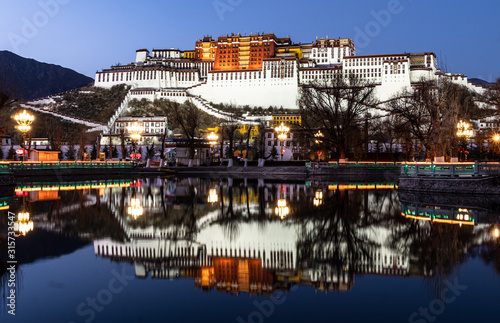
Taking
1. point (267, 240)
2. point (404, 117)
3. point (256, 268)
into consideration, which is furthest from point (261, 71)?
point (256, 268)

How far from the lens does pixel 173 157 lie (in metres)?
61.8

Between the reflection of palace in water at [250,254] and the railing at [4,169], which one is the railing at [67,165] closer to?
the railing at [4,169]

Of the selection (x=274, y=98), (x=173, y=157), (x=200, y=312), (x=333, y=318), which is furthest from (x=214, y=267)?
(x=274, y=98)

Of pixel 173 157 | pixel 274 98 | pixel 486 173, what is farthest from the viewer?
pixel 274 98

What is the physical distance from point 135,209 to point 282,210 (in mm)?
5221

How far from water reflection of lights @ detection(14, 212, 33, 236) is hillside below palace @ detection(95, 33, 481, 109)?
9064cm

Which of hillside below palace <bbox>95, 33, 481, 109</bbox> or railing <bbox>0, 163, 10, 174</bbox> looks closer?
railing <bbox>0, 163, 10, 174</bbox>

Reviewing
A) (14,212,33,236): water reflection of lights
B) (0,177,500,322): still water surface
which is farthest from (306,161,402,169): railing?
(14,212,33,236): water reflection of lights

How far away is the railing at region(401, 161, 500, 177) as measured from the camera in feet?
75.3

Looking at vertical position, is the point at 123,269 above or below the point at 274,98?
below

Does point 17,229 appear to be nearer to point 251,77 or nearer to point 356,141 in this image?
point 356,141

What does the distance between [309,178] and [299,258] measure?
33204 millimetres

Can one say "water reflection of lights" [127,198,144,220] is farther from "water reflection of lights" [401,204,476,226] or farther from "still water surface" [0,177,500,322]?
"water reflection of lights" [401,204,476,226]

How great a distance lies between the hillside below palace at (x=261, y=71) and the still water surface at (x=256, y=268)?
9061 centimetres
